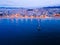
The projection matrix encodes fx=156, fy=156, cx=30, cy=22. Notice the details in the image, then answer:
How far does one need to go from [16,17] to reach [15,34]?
0.25 meters

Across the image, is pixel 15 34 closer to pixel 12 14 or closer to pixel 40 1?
pixel 12 14

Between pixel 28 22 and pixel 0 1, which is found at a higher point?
pixel 0 1

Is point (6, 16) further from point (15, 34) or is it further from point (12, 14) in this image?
point (15, 34)

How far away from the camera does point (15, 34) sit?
2.33 m

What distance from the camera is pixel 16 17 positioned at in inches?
91.0

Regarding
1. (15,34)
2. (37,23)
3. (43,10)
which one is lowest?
(15,34)

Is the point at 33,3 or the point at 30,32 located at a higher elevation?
the point at 33,3

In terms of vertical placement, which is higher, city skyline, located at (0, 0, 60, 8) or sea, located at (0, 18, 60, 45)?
city skyline, located at (0, 0, 60, 8)

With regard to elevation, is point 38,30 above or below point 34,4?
below

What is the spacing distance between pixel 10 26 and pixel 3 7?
296mm

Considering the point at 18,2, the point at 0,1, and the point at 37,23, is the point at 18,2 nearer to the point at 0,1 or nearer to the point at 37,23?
the point at 0,1

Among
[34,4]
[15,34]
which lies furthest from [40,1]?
[15,34]

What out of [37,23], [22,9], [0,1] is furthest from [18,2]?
[37,23]

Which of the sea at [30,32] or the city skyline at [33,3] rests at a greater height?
the city skyline at [33,3]
